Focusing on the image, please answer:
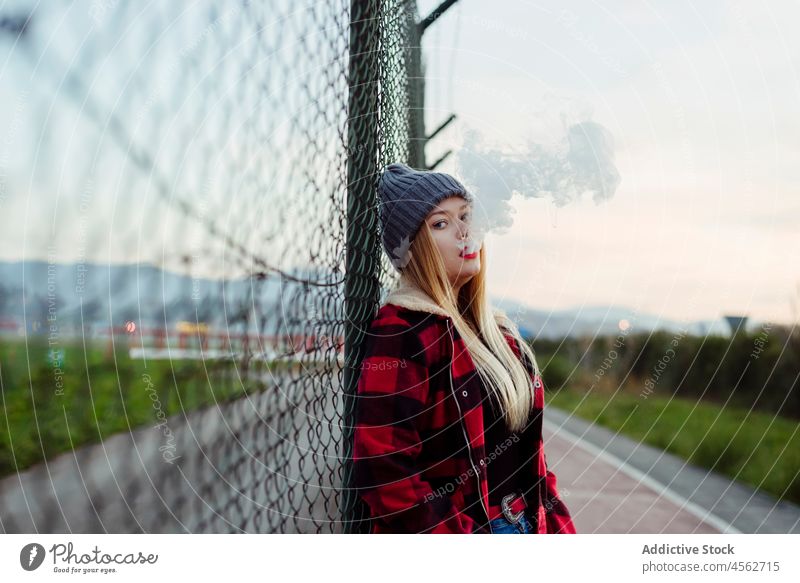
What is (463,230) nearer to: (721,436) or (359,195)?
(359,195)

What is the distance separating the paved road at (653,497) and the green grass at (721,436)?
102 millimetres

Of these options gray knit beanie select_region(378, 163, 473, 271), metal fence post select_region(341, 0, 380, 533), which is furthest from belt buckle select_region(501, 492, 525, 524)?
gray knit beanie select_region(378, 163, 473, 271)

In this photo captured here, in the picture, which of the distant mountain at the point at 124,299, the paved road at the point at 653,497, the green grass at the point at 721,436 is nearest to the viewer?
the distant mountain at the point at 124,299

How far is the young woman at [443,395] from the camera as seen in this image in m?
1.14

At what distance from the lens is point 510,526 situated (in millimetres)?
1288

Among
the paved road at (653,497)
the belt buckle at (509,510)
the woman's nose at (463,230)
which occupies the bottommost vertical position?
the paved road at (653,497)

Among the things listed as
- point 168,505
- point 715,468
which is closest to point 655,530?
point 715,468

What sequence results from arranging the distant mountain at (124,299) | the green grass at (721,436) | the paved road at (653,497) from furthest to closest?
the green grass at (721,436)
the paved road at (653,497)
the distant mountain at (124,299)

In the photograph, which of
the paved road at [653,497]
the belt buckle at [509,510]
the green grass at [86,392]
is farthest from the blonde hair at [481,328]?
the paved road at [653,497]

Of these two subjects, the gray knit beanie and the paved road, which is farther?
the paved road

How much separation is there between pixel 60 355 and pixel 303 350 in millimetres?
412

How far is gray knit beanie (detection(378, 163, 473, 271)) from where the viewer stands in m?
1.28

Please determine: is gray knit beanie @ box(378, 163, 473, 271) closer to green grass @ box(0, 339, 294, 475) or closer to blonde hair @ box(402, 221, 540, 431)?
blonde hair @ box(402, 221, 540, 431)

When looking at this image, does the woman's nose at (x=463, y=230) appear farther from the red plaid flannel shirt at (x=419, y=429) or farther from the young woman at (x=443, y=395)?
the red plaid flannel shirt at (x=419, y=429)
